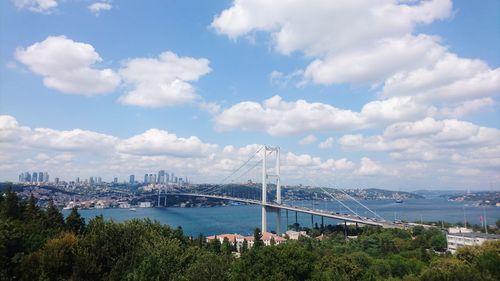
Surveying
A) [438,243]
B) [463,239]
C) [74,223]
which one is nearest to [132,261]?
[74,223]

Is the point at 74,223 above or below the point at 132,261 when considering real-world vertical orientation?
above

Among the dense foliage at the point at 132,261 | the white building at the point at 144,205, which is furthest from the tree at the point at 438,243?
the white building at the point at 144,205

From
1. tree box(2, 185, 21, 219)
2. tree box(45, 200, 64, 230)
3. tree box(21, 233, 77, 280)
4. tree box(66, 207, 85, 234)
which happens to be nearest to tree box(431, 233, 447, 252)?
tree box(66, 207, 85, 234)

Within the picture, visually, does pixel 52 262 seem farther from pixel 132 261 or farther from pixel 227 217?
pixel 227 217

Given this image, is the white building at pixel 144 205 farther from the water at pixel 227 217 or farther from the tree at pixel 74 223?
the tree at pixel 74 223

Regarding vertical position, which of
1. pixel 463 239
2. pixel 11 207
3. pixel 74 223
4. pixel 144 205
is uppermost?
pixel 11 207

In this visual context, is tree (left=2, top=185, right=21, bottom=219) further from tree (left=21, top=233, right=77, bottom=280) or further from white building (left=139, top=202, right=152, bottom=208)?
white building (left=139, top=202, right=152, bottom=208)

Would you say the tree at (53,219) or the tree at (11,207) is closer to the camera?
the tree at (53,219)

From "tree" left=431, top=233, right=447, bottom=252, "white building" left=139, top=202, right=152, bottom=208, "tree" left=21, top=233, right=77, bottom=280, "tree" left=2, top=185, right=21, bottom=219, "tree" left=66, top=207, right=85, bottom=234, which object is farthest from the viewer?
"white building" left=139, top=202, right=152, bottom=208

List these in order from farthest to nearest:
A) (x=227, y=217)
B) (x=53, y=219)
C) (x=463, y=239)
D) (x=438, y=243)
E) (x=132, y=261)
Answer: (x=227, y=217), (x=438, y=243), (x=463, y=239), (x=53, y=219), (x=132, y=261)

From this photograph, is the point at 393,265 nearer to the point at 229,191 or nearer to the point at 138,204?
the point at 229,191

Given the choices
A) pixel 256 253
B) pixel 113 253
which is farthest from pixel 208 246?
pixel 113 253

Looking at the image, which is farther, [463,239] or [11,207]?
[463,239]
